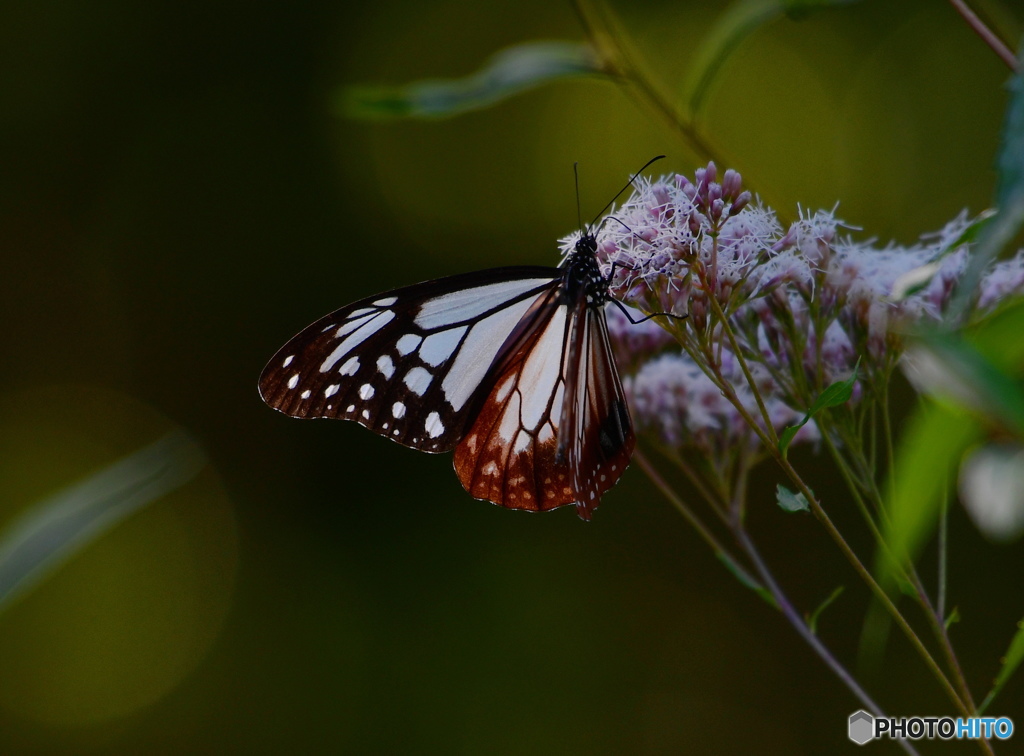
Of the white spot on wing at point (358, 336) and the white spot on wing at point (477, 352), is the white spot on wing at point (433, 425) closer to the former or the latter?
the white spot on wing at point (477, 352)

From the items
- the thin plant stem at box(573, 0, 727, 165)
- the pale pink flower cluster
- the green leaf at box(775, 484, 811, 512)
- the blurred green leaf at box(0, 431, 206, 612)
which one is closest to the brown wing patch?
the pale pink flower cluster

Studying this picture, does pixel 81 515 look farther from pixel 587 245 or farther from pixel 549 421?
pixel 549 421

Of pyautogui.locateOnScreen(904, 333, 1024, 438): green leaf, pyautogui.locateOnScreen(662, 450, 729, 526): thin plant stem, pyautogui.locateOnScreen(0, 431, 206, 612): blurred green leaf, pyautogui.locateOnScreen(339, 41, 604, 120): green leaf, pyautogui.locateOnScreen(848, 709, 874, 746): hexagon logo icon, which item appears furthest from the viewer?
pyautogui.locateOnScreen(662, 450, 729, 526): thin plant stem

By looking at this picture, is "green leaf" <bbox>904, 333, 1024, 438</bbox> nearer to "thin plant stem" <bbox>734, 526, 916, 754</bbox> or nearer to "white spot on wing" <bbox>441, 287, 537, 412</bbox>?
"thin plant stem" <bbox>734, 526, 916, 754</bbox>

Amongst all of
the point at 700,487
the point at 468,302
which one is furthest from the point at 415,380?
the point at 700,487

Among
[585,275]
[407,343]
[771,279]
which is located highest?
[407,343]

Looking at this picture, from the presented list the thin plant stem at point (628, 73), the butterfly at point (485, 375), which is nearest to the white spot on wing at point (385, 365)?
the butterfly at point (485, 375)

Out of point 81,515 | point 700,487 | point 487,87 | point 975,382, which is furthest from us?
point 700,487

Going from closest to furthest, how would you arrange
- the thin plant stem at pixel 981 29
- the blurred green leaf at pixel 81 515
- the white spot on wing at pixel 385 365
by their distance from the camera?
the blurred green leaf at pixel 81 515, the thin plant stem at pixel 981 29, the white spot on wing at pixel 385 365
